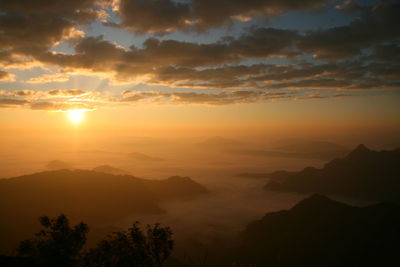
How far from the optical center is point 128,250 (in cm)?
3600

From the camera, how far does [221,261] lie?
19412 centimetres

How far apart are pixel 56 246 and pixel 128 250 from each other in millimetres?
8906

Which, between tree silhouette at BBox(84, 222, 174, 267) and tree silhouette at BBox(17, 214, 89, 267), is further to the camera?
tree silhouette at BBox(84, 222, 174, 267)

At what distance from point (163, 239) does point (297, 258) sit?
613ft

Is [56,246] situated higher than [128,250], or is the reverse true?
[56,246]

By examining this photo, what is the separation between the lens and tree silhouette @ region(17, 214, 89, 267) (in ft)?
99.0

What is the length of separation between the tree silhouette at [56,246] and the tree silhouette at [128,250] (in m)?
2.43

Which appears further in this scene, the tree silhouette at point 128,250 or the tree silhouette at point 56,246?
the tree silhouette at point 128,250

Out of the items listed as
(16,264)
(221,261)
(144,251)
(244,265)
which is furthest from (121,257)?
(221,261)

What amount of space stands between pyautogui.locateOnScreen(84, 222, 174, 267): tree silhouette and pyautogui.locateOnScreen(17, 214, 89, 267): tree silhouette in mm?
2433

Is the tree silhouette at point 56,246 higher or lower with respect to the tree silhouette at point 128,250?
higher

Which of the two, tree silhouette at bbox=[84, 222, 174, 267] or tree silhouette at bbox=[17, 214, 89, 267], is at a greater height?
tree silhouette at bbox=[17, 214, 89, 267]

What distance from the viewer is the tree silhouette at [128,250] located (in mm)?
34219

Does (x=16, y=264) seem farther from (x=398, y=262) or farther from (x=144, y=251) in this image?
(x=398, y=262)
